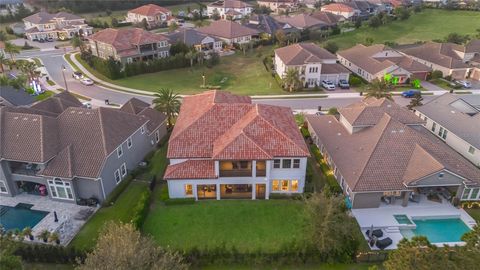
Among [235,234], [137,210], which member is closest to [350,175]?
[235,234]

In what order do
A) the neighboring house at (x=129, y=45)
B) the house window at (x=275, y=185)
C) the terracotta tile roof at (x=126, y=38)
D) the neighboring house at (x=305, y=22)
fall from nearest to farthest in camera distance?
the house window at (x=275, y=185) → the neighboring house at (x=129, y=45) → the terracotta tile roof at (x=126, y=38) → the neighboring house at (x=305, y=22)

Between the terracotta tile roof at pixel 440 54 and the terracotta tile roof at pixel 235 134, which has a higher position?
the terracotta tile roof at pixel 235 134

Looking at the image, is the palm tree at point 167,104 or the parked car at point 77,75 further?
the parked car at point 77,75

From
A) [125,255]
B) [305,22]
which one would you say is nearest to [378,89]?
[125,255]

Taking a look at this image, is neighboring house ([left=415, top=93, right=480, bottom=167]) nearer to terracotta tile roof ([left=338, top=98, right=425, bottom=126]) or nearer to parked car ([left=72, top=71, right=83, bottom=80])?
terracotta tile roof ([left=338, top=98, right=425, bottom=126])

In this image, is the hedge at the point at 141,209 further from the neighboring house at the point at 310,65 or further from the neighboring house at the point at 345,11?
the neighboring house at the point at 345,11

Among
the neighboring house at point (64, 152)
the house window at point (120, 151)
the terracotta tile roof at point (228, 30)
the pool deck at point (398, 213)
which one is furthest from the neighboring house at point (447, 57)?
the house window at point (120, 151)

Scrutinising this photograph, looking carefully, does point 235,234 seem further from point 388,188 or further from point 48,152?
point 48,152
